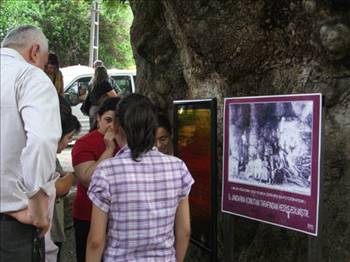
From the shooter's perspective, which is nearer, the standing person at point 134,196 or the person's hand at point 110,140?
the standing person at point 134,196

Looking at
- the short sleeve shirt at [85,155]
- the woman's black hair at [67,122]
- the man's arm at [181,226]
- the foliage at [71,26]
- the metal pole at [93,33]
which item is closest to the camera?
the man's arm at [181,226]

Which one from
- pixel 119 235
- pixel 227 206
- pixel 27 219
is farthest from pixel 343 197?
pixel 27 219

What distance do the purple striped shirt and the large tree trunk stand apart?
2.97 ft

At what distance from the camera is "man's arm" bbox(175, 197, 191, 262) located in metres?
2.80

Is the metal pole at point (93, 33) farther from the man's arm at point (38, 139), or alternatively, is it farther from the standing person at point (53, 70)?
the man's arm at point (38, 139)

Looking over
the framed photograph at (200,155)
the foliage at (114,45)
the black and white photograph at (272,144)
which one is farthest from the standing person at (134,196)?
the foliage at (114,45)

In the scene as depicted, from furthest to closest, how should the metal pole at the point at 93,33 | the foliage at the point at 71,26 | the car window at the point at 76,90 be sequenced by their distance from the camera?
the foliage at the point at 71,26, the metal pole at the point at 93,33, the car window at the point at 76,90

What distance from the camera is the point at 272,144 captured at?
3.30 m

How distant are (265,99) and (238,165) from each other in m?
0.48

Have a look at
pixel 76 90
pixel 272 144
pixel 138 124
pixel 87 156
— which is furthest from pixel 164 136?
pixel 76 90

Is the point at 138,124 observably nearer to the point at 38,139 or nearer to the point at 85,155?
the point at 38,139

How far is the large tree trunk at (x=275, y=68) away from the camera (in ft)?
12.5

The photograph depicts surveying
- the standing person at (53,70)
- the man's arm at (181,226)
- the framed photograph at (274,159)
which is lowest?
the man's arm at (181,226)

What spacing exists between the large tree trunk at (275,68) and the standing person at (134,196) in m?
0.90
